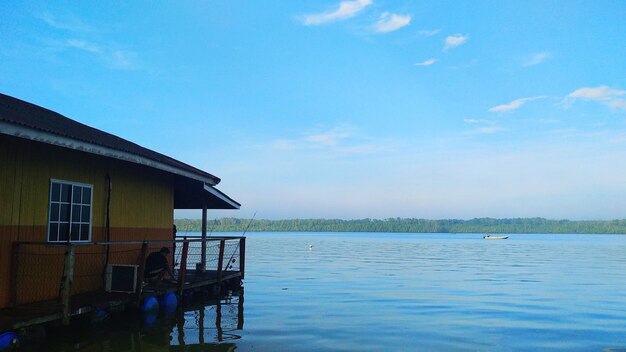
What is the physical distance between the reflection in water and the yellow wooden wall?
3.22 ft

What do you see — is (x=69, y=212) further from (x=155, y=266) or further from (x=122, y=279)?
(x=155, y=266)

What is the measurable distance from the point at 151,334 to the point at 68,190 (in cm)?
355

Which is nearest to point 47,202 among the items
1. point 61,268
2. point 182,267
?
point 61,268

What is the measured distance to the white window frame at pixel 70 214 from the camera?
11.1 meters

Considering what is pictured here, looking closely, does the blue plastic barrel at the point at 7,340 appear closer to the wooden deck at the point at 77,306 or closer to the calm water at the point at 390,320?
the wooden deck at the point at 77,306

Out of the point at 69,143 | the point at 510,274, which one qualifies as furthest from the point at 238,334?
the point at 510,274

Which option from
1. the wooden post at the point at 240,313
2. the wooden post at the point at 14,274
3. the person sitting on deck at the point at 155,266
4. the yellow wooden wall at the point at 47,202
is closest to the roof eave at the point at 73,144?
the yellow wooden wall at the point at 47,202

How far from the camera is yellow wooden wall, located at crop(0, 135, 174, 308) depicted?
33.0ft

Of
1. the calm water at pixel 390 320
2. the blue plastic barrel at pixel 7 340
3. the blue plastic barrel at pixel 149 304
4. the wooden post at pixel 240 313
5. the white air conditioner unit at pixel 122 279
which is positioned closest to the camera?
the blue plastic barrel at pixel 7 340

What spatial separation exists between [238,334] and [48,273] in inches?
166

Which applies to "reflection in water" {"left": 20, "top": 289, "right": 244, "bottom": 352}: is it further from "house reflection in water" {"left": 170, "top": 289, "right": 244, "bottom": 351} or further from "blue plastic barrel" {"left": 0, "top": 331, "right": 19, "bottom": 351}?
"blue plastic barrel" {"left": 0, "top": 331, "right": 19, "bottom": 351}

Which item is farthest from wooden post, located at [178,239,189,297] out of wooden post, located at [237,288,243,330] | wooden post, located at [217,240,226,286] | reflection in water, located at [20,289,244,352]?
wooden post, located at [217,240,226,286]

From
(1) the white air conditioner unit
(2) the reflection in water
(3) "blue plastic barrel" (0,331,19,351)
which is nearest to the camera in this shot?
(3) "blue plastic barrel" (0,331,19,351)

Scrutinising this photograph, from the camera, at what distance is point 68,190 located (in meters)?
11.6
